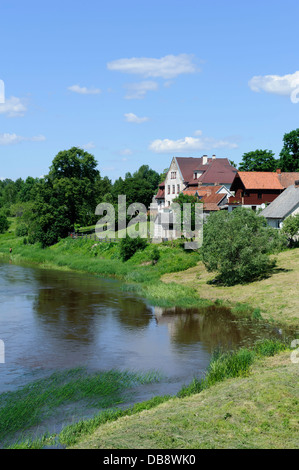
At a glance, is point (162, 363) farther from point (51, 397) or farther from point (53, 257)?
point (53, 257)

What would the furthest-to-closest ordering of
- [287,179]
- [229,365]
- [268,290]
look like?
[287,179] → [268,290] → [229,365]

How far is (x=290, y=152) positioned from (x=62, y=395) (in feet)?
254

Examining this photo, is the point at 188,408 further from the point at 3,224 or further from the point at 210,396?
the point at 3,224

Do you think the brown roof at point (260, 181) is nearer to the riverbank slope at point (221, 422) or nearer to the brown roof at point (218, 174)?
the brown roof at point (218, 174)

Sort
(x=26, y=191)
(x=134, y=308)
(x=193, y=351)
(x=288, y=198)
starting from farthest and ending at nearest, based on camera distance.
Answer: (x=26, y=191) → (x=288, y=198) → (x=134, y=308) → (x=193, y=351)

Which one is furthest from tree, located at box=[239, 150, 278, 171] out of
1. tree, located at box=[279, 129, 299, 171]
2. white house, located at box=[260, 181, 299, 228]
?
white house, located at box=[260, 181, 299, 228]

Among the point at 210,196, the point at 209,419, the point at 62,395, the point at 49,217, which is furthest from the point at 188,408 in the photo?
the point at 49,217

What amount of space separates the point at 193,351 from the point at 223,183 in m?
59.5

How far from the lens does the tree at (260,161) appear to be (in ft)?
305

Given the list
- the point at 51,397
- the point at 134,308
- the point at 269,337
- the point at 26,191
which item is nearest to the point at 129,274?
the point at 134,308

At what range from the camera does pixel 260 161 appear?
94312 millimetres

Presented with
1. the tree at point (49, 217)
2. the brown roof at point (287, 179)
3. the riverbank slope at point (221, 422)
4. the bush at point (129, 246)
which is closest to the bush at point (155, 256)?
the bush at point (129, 246)

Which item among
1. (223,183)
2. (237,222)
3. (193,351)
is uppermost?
(223,183)
